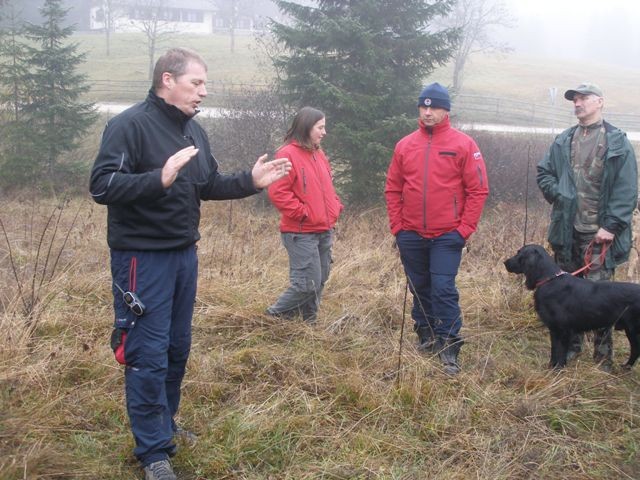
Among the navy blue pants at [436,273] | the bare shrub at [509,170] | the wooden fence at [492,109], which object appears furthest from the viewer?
the wooden fence at [492,109]

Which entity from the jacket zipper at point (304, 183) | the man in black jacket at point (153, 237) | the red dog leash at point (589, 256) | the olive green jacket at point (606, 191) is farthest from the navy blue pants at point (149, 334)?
the red dog leash at point (589, 256)

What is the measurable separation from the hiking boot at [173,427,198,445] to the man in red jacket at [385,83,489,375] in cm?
170

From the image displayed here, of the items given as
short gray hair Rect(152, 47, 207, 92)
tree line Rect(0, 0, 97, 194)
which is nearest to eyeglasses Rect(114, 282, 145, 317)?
short gray hair Rect(152, 47, 207, 92)

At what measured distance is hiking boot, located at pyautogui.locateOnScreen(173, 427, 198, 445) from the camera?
10.4ft

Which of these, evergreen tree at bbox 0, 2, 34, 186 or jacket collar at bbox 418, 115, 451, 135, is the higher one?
jacket collar at bbox 418, 115, 451, 135

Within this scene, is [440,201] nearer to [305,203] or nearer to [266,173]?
[305,203]

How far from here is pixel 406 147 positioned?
429 cm

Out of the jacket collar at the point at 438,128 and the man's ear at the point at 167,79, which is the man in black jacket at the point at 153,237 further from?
the jacket collar at the point at 438,128

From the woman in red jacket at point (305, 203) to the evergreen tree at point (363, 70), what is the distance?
16.8 feet

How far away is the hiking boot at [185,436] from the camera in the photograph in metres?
3.18

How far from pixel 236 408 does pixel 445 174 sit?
197cm

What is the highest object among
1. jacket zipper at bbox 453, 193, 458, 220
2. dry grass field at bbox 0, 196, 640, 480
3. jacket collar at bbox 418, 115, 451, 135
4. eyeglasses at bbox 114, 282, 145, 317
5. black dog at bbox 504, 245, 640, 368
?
jacket collar at bbox 418, 115, 451, 135

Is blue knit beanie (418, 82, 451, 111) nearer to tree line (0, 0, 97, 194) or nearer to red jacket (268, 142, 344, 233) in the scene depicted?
red jacket (268, 142, 344, 233)

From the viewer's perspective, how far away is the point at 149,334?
2.82 meters
